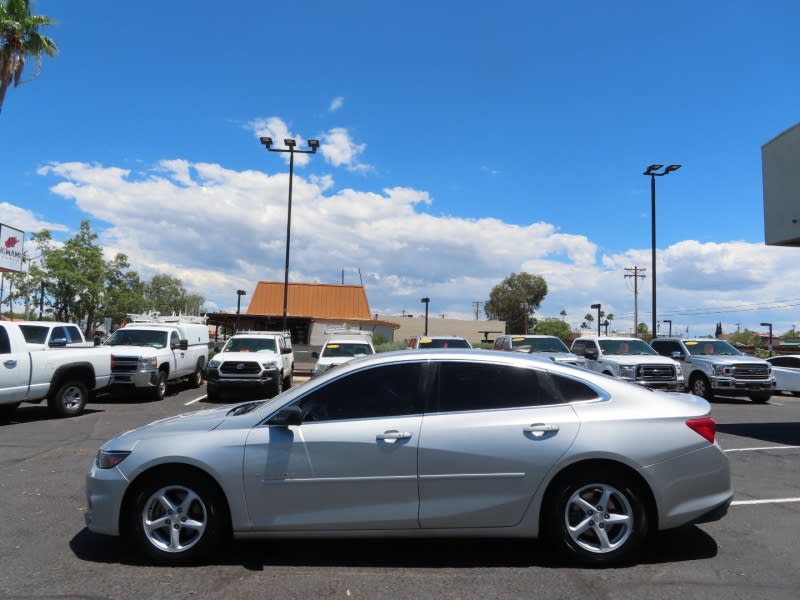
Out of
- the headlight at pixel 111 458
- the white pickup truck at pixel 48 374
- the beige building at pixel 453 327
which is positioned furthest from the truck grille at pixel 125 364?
the beige building at pixel 453 327

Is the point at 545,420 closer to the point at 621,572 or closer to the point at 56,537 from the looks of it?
the point at 621,572

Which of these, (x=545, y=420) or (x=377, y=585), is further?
(x=545, y=420)

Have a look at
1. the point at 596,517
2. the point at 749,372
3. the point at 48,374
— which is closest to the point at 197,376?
the point at 48,374

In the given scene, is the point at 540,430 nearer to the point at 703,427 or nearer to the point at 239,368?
the point at 703,427

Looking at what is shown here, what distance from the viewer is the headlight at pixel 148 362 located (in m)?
14.9

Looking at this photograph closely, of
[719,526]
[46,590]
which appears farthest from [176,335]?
[719,526]

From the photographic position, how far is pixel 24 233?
24578 millimetres

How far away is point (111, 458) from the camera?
441cm

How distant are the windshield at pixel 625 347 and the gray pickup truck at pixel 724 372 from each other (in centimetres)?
90

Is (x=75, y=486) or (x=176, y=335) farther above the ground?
(x=176, y=335)

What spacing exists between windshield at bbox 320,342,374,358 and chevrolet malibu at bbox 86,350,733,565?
469 inches

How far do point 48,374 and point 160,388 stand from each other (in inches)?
165

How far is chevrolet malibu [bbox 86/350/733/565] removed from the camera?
13.9 feet

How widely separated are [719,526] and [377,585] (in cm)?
323
